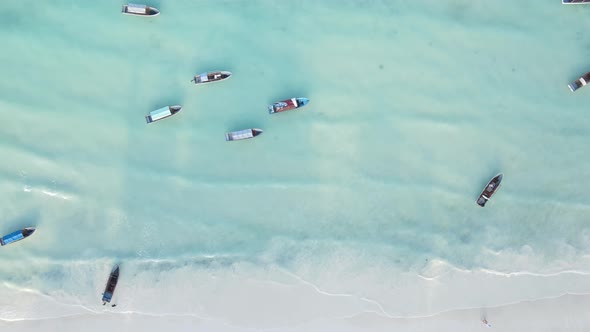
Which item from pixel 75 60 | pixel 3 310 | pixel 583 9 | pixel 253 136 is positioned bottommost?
pixel 3 310

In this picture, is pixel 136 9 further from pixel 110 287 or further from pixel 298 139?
pixel 110 287

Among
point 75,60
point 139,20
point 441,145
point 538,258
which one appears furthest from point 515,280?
point 75,60

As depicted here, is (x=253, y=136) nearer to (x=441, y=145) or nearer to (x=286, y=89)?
(x=286, y=89)

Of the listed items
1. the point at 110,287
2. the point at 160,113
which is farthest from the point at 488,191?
the point at 110,287

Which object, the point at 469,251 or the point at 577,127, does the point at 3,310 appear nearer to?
the point at 469,251

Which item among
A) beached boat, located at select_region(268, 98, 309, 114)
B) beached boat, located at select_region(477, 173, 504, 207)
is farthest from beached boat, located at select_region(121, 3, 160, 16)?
beached boat, located at select_region(477, 173, 504, 207)

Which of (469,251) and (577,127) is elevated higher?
(577,127)

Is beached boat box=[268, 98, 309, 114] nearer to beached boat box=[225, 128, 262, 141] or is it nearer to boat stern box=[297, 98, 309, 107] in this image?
boat stern box=[297, 98, 309, 107]
